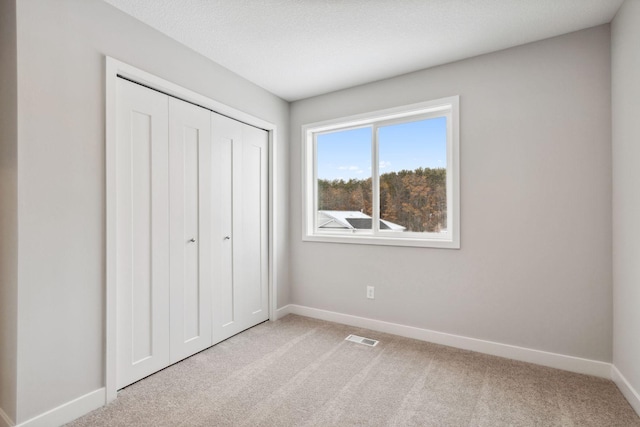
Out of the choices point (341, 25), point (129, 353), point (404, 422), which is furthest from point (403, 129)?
point (129, 353)

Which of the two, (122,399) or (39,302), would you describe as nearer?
(39,302)

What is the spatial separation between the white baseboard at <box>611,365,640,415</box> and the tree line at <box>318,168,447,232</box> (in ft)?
5.00

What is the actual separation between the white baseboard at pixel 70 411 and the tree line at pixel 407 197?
261 centimetres

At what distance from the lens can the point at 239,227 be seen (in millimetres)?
3064

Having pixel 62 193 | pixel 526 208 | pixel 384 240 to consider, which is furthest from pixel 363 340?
pixel 62 193

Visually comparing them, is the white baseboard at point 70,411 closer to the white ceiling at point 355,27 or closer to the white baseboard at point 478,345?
the white baseboard at point 478,345

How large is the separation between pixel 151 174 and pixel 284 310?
83.6 inches

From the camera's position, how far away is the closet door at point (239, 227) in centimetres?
281

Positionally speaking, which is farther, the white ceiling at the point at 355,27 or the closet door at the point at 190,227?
the closet door at the point at 190,227

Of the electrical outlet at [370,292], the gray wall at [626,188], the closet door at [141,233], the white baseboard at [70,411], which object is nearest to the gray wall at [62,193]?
the white baseboard at [70,411]

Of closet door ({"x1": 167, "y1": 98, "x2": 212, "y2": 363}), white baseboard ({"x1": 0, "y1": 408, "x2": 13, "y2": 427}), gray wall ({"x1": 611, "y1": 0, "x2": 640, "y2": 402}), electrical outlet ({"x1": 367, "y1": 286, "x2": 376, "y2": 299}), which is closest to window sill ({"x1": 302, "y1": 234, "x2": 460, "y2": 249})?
electrical outlet ({"x1": 367, "y1": 286, "x2": 376, "y2": 299})

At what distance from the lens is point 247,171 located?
316 cm

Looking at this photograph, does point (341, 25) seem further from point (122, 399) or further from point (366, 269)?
point (122, 399)

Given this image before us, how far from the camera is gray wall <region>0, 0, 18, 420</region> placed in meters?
1.60
